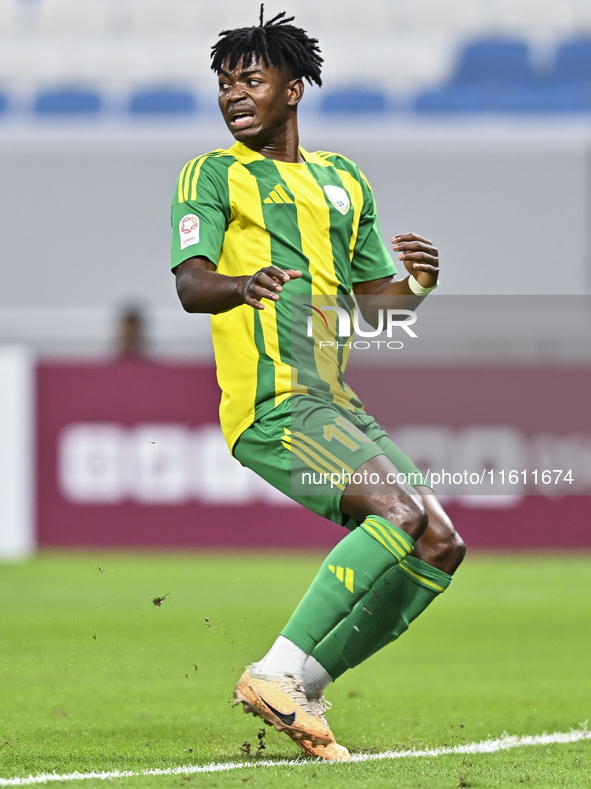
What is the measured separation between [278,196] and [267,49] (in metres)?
0.46

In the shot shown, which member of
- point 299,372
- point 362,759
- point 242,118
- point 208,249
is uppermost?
point 242,118

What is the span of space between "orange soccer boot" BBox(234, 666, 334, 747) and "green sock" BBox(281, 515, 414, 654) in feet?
0.38

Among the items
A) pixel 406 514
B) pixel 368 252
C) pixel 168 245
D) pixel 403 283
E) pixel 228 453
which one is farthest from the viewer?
pixel 168 245

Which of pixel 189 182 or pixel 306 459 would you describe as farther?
pixel 189 182

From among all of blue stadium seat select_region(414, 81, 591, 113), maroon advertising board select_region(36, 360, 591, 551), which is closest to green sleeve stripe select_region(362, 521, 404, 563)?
maroon advertising board select_region(36, 360, 591, 551)

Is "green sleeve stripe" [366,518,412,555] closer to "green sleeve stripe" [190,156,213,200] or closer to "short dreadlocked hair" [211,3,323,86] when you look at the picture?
"green sleeve stripe" [190,156,213,200]

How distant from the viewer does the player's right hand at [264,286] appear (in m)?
2.93

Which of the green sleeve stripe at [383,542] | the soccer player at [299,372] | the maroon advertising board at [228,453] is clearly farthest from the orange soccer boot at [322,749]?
the maroon advertising board at [228,453]

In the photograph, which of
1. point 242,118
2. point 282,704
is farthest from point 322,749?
point 242,118

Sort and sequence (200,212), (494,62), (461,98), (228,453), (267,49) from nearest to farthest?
1. (200,212)
2. (267,49)
3. (228,453)
4. (461,98)
5. (494,62)

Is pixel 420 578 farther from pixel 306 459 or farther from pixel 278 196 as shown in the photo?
pixel 278 196

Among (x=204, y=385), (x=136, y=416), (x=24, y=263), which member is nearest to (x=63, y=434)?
(x=136, y=416)

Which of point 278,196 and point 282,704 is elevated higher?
point 278,196

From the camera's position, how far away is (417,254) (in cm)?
341
